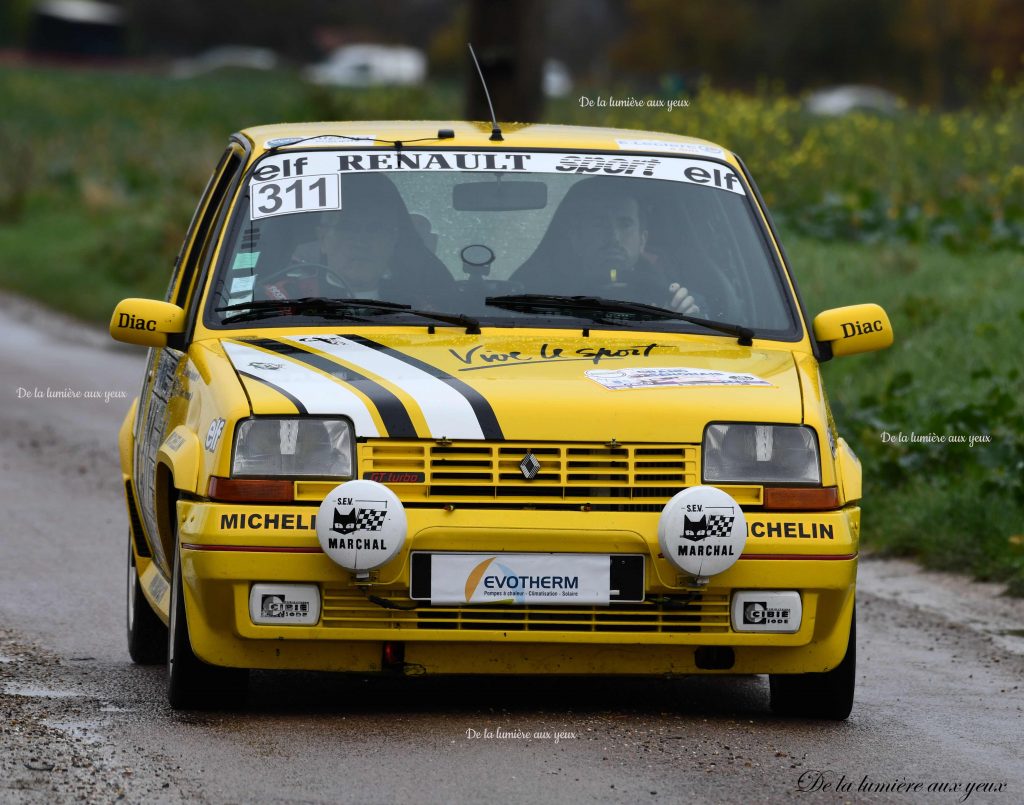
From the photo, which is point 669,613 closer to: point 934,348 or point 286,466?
point 286,466

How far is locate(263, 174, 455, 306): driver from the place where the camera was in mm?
6707

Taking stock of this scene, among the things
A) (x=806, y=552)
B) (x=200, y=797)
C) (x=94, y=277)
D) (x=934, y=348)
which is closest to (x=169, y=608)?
(x=200, y=797)

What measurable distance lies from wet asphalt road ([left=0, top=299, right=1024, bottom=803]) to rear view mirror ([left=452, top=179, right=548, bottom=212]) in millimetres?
1543

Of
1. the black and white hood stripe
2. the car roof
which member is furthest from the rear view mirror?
the black and white hood stripe

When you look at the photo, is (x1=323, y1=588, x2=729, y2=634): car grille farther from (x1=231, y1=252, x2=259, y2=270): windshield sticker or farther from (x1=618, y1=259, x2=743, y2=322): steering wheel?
(x1=231, y1=252, x2=259, y2=270): windshield sticker

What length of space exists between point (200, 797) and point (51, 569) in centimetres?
418

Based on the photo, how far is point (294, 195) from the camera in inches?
274

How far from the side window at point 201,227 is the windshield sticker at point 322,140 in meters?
0.13

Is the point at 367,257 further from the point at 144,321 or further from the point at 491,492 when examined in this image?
the point at 491,492

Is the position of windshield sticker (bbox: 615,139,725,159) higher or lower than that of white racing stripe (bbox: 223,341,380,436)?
higher

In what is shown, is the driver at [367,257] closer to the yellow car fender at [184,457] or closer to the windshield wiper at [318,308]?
the windshield wiper at [318,308]

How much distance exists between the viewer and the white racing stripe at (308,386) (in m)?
5.70

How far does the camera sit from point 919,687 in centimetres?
712

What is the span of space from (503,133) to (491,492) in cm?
202
